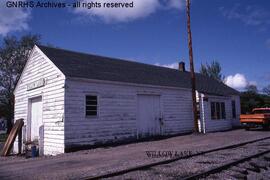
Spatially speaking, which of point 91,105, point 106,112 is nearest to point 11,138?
point 91,105

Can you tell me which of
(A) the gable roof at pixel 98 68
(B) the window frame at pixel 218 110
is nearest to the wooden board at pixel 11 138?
(A) the gable roof at pixel 98 68

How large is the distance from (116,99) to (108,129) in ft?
5.88

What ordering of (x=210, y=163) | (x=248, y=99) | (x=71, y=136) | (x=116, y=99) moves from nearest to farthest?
(x=210, y=163), (x=71, y=136), (x=116, y=99), (x=248, y=99)

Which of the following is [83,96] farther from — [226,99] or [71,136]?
[226,99]

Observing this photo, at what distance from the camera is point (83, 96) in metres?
14.4

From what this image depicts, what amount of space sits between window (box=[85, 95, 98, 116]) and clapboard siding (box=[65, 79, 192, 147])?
0.75ft

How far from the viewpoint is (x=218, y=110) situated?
75.8 feet

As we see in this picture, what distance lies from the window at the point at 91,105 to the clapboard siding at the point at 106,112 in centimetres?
23

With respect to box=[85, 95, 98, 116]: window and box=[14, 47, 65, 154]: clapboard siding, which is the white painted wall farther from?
box=[14, 47, 65, 154]: clapboard siding

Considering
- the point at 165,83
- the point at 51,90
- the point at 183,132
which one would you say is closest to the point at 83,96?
the point at 51,90

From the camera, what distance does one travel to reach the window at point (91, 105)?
572 inches

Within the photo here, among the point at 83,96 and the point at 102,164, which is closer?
the point at 102,164

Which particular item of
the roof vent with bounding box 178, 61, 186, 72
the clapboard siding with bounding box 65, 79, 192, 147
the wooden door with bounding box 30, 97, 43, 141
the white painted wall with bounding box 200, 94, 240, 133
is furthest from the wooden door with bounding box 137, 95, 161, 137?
the roof vent with bounding box 178, 61, 186, 72

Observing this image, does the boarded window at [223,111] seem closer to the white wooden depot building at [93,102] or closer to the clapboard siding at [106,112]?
the white wooden depot building at [93,102]
